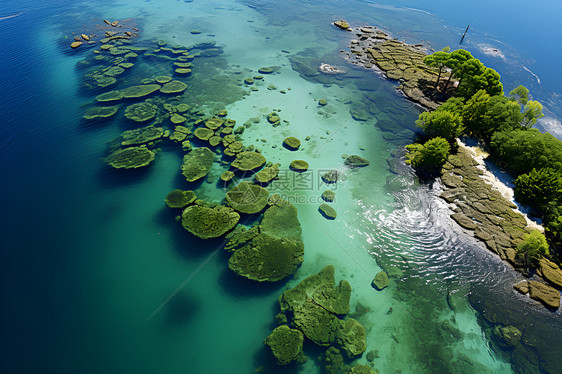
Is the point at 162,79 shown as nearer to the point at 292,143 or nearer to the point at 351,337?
the point at 292,143

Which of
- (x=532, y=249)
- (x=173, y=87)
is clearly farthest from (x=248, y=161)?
(x=532, y=249)

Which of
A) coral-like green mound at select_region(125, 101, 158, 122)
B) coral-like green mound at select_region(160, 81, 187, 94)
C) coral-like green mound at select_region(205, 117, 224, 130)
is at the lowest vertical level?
coral-like green mound at select_region(125, 101, 158, 122)

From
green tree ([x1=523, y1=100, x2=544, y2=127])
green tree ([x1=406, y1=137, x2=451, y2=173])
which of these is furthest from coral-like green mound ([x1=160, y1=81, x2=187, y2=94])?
green tree ([x1=523, y1=100, x2=544, y2=127])

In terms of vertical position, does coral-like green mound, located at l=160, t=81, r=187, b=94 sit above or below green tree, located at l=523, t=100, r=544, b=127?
below

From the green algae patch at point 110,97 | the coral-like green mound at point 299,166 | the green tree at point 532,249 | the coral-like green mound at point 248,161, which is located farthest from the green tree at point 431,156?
the green algae patch at point 110,97

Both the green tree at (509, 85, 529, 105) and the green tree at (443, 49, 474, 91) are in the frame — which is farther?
the green tree at (443, 49, 474, 91)

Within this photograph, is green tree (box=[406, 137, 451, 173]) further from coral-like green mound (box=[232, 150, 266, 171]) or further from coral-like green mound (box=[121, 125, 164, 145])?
coral-like green mound (box=[121, 125, 164, 145])

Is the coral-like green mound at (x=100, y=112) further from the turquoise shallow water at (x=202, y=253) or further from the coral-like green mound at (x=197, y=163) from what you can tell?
the coral-like green mound at (x=197, y=163)
